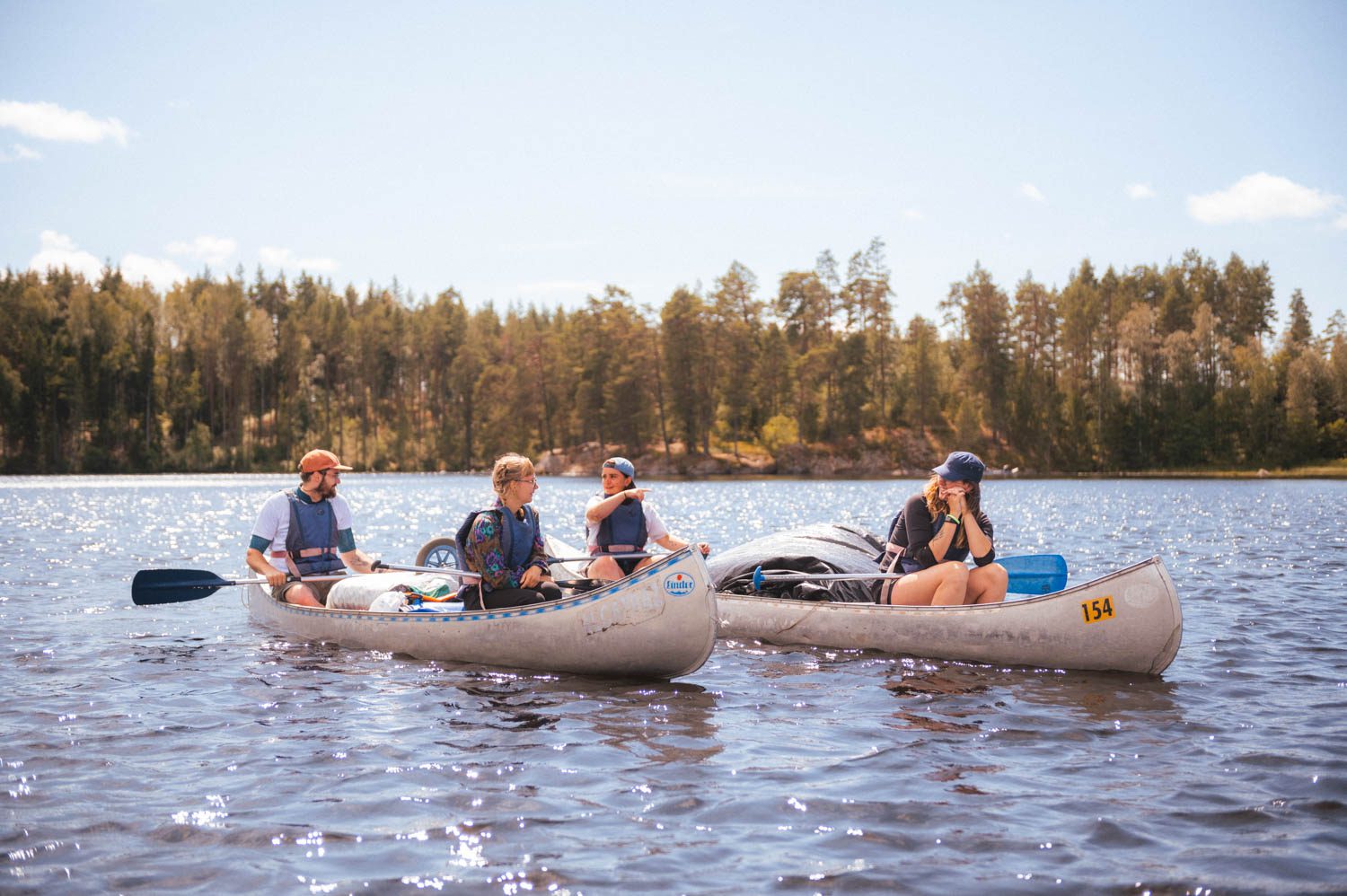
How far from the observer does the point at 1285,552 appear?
1945 centimetres

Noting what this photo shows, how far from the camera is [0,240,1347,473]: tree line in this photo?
77750 mm

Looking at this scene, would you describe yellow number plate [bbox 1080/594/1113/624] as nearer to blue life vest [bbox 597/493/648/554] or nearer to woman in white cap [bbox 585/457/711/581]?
woman in white cap [bbox 585/457/711/581]

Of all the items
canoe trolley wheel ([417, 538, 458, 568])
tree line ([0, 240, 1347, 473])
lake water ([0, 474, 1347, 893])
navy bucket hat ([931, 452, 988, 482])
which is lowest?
lake water ([0, 474, 1347, 893])

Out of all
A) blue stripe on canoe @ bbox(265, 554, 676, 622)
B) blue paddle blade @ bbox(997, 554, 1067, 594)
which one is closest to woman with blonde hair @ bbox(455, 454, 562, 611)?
blue stripe on canoe @ bbox(265, 554, 676, 622)

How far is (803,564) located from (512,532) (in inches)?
135

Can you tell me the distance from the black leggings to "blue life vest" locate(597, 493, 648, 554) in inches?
44.8

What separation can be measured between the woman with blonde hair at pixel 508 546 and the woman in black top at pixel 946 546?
9.86ft

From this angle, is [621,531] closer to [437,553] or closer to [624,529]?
[624,529]

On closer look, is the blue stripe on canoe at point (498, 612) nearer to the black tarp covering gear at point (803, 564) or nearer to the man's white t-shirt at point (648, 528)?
the man's white t-shirt at point (648, 528)

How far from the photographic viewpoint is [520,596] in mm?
8703

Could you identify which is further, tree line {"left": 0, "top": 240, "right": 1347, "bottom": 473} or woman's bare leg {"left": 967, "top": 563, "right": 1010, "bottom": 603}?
tree line {"left": 0, "top": 240, "right": 1347, "bottom": 473}

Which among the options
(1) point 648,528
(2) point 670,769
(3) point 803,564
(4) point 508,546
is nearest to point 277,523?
(4) point 508,546

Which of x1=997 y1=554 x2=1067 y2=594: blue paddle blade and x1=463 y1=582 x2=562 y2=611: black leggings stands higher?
x1=463 y1=582 x2=562 y2=611: black leggings

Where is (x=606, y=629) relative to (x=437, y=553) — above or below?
below
